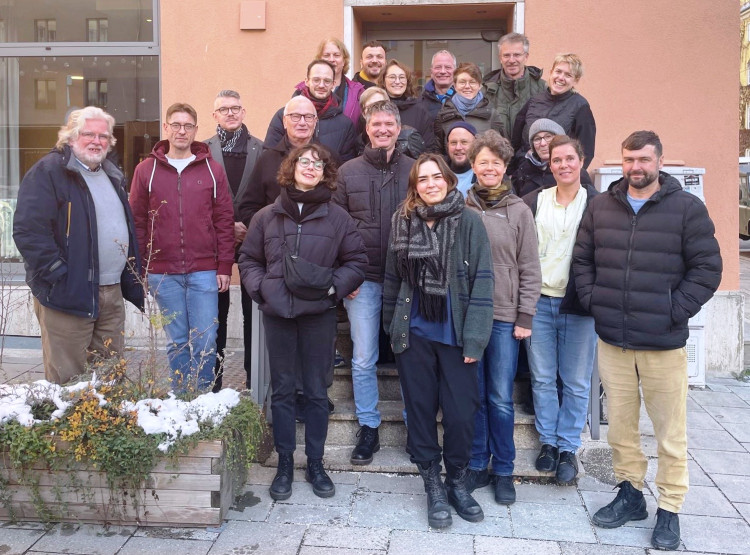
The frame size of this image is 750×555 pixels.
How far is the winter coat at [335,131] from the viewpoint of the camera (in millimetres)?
4926

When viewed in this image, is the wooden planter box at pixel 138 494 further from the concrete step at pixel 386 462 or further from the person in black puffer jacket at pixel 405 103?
the person in black puffer jacket at pixel 405 103

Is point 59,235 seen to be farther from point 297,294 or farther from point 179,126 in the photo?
point 297,294

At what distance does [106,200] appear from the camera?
428 centimetres

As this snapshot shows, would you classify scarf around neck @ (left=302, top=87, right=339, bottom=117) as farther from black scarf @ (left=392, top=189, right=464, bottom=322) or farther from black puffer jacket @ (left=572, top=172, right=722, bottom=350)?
black puffer jacket @ (left=572, top=172, right=722, bottom=350)

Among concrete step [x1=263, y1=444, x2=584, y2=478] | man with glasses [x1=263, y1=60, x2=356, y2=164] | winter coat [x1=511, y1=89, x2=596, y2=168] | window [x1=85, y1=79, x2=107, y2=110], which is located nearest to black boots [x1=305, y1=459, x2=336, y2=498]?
concrete step [x1=263, y1=444, x2=584, y2=478]

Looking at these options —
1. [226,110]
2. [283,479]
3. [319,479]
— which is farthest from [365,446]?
[226,110]

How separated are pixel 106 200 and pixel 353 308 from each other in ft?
5.19

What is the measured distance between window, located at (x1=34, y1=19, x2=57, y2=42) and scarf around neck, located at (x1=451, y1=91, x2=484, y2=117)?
4.90 m

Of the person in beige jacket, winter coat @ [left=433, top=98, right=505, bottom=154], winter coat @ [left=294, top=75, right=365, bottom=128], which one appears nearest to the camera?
the person in beige jacket

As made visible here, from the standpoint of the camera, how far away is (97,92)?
773 cm

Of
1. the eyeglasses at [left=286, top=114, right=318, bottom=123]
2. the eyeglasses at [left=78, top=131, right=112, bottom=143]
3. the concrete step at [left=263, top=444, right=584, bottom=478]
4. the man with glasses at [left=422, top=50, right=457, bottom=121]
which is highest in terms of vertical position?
the man with glasses at [left=422, top=50, right=457, bottom=121]

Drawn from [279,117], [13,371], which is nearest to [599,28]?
[279,117]

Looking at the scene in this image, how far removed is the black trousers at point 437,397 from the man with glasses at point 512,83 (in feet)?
7.31

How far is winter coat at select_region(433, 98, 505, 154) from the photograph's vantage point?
5.08 meters
